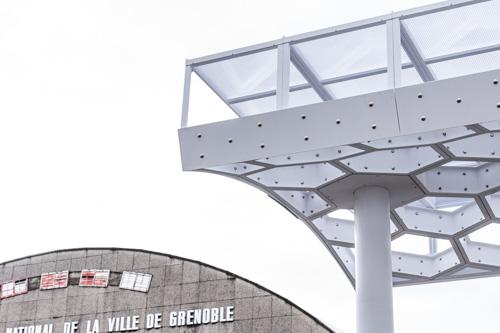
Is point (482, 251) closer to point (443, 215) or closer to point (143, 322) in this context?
point (443, 215)

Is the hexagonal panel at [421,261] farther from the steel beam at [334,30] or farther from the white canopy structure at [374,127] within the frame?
the steel beam at [334,30]

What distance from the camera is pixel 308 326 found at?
926 inches

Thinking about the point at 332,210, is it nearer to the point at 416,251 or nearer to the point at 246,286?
the point at 416,251

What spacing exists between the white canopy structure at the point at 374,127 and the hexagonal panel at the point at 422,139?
0.5 inches

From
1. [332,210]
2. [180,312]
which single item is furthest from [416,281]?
[180,312]

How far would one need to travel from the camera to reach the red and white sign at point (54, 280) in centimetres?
2731

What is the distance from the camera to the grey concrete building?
2448 centimetres

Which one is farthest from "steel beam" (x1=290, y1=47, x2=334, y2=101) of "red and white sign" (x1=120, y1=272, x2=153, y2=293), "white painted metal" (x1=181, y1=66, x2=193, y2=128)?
"red and white sign" (x1=120, y1=272, x2=153, y2=293)

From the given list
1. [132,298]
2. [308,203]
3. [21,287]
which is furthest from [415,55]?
[21,287]

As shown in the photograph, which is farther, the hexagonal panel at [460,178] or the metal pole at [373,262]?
the hexagonal panel at [460,178]

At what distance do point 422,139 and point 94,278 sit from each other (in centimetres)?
1556

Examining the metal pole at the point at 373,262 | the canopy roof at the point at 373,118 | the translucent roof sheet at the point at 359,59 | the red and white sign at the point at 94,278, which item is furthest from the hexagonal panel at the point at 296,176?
the red and white sign at the point at 94,278

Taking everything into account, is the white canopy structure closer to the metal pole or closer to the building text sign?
the metal pole

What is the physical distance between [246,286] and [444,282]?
8.16 metres
